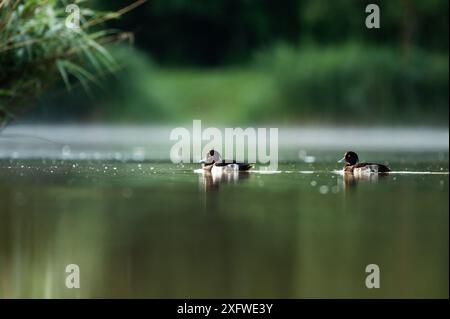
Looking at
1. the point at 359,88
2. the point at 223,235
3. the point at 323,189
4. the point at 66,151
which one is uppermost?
the point at 359,88

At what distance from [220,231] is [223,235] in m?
0.14

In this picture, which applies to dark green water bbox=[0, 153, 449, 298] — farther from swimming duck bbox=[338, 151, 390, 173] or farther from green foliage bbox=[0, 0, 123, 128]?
green foliage bbox=[0, 0, 123, 128]

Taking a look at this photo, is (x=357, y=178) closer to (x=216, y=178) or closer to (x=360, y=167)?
(x=360, y=167)

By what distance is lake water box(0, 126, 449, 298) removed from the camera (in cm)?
487

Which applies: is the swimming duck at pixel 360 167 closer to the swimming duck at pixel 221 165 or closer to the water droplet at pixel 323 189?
the swimming duck at pixel 221 165

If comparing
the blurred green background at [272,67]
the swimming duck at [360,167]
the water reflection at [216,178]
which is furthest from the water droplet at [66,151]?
the swimming duck at [360,167]

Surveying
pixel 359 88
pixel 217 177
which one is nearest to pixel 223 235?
pixel 217 177

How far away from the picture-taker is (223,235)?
603 cm

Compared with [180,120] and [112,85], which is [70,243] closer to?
[112,85]

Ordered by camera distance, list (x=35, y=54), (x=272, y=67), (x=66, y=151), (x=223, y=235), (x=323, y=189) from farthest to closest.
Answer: (x=272, y=67)
(x=66, y=151)
(x=35, y=54)
(x=323, y=189)
(x=223, y=235)

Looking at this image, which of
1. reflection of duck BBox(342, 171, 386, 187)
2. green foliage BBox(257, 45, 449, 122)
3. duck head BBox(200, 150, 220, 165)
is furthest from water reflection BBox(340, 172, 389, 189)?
green foliage BBox(257, 45, 449, 122)

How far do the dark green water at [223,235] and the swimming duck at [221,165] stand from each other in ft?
1.71

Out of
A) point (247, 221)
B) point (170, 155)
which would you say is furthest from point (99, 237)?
point (170, 155)

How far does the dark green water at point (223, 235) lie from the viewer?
4.86 m
